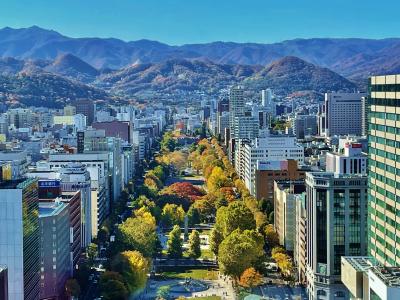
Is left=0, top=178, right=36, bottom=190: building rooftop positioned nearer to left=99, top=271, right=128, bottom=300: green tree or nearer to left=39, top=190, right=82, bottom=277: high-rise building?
left=99, top=271, right=128, bottom=300: green tree

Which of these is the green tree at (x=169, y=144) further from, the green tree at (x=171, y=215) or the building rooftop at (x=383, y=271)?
the building rooftop at (x=383, y=271)

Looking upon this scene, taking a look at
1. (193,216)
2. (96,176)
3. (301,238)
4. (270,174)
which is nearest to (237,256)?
(301,238)

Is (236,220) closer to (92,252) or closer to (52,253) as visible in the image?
(92,252)

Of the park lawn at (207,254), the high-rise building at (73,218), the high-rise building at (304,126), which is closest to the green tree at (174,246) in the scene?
the park lawn at (207,254)

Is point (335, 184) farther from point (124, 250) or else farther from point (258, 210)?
point (258, 210)

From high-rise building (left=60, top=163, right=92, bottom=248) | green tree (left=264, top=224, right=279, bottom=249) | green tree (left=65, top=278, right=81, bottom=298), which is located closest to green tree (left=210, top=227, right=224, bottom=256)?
green tree (left=264, top=224, right=279, bottom=249)
